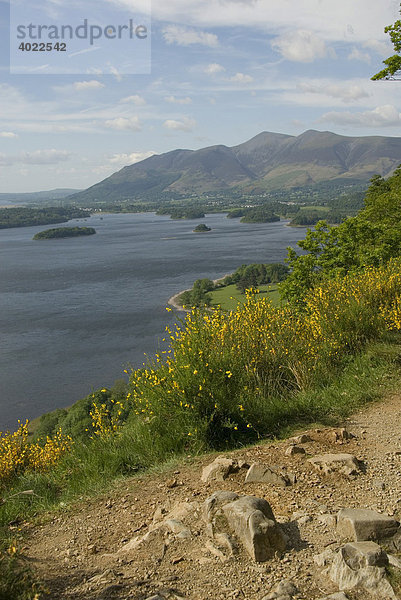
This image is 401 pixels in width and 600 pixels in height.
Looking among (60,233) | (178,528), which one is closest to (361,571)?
(178,528)

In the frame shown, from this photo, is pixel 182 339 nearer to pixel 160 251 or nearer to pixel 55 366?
pixel 55 366

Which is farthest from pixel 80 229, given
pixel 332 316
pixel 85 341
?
pixel 332 316

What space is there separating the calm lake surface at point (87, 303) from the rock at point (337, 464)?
28.3 ft

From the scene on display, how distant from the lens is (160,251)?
3907 inches

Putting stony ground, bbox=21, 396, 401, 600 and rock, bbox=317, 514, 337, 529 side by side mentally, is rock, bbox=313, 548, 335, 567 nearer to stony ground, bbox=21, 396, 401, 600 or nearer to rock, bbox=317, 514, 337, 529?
stony ground, bbox=21, 396, 401, 600

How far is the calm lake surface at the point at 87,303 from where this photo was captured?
1617 inches

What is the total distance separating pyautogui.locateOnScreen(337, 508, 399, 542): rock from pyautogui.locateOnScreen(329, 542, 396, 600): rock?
0.24 meters

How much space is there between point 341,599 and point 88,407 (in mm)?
27482

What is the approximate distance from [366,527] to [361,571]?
0.46 metres

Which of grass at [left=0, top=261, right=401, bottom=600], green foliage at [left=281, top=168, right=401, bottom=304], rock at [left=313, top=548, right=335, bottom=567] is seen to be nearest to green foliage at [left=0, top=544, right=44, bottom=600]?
grass at [left=0, top=261, right=401, bottom=600]

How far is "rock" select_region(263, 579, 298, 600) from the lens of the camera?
295cm

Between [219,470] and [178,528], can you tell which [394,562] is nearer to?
[178,528]


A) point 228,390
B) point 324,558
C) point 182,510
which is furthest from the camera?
point 228,390

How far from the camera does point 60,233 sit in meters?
137
